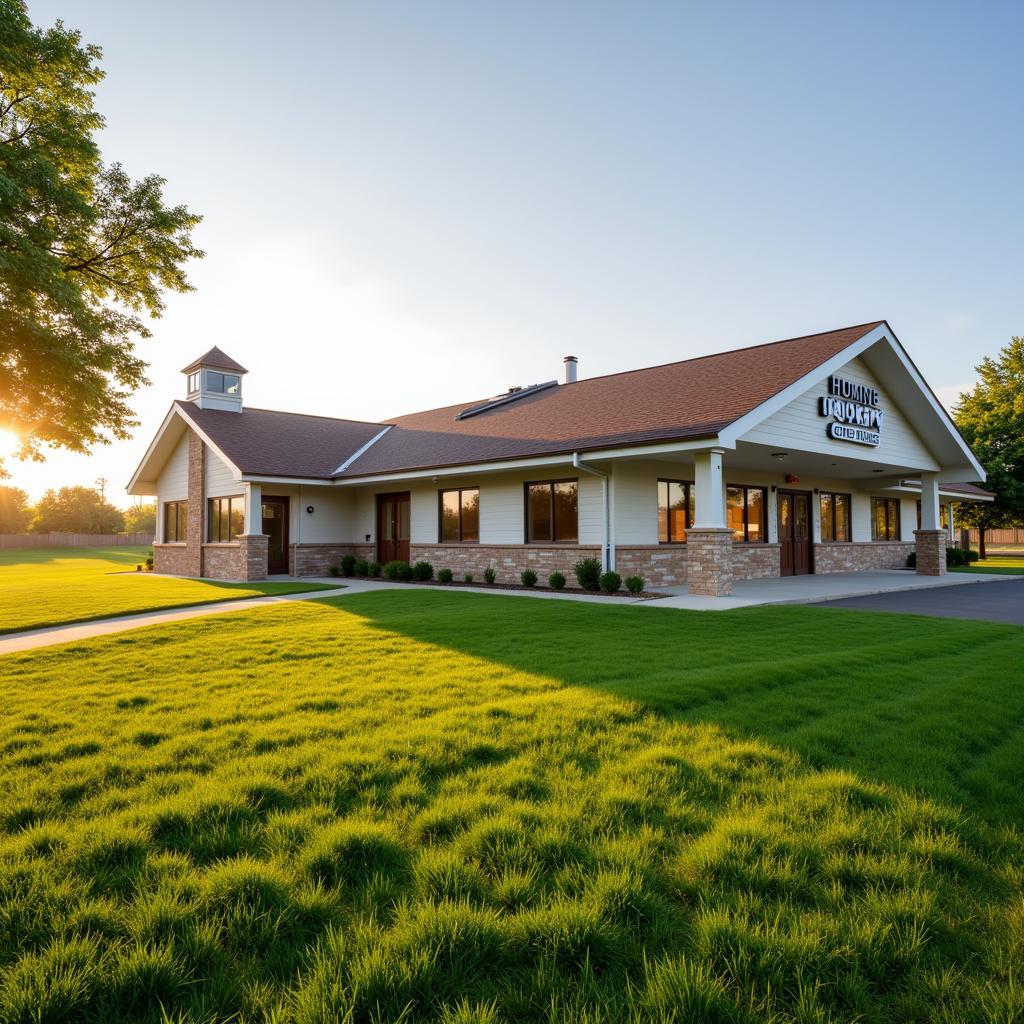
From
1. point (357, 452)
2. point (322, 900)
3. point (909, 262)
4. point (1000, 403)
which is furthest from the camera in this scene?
point (1000, 403)

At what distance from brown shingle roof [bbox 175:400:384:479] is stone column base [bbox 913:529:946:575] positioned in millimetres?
20269

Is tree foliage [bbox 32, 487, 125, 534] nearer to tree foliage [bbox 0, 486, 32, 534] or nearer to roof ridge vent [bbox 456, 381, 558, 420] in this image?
tree foliage [bbox 0, 486, 32, 534]

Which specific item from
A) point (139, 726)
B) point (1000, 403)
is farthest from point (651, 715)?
point (1000, 403)

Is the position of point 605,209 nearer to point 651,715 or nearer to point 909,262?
point 909,262

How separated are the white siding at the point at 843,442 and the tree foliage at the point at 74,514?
72.4 metres

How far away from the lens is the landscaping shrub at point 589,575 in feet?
51.2

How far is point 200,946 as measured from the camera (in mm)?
Answer: 2338

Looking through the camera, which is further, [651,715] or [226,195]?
[226,195]

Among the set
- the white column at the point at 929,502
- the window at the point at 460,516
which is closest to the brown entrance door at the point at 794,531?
the white column at the point at 929,502

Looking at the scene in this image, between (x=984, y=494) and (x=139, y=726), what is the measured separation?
3654 cm

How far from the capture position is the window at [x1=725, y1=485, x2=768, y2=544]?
1903 cm

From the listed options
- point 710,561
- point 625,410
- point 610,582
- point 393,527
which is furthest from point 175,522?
point 710,561

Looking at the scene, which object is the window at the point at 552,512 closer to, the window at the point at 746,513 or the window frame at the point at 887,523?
the window at the point at 746,513

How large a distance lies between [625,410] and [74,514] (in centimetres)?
6993
